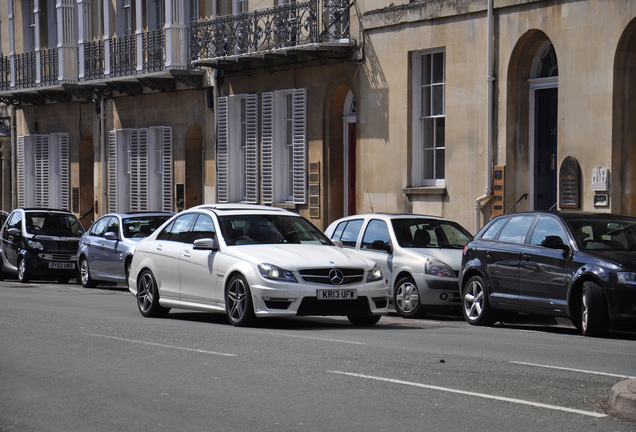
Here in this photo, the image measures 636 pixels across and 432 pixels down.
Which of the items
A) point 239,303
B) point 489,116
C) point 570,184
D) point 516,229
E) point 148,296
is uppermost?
point 489,116

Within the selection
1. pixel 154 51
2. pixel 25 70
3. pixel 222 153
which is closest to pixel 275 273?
pixel 222 153

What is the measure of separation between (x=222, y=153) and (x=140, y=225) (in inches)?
317

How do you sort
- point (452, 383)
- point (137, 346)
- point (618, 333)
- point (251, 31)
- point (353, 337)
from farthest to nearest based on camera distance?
point (251, 31) < point (618, 333) < point (353, 337) < point (137, 346) < point (452, 383)

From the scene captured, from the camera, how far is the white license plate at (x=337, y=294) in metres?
13.6

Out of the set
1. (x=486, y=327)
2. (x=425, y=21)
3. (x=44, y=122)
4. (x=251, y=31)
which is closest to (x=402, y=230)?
(x=486, y=327)

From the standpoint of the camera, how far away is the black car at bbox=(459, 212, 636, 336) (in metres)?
13.3

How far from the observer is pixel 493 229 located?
51.6 feet

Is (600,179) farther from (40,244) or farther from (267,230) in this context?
(40,244)

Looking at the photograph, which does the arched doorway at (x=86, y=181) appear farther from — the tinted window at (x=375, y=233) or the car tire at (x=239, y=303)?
the car tire at (x=239, y=303)

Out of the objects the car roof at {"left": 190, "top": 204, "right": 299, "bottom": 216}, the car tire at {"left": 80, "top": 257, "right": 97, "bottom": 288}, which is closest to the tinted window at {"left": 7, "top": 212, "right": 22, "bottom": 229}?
the car tire at {"left": 80, "top": 257, "right": 97, "bottom": 288}

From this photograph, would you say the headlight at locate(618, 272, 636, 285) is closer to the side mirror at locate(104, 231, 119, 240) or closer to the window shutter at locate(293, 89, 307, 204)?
the side mirror at locate(104, 231, 119, 240)

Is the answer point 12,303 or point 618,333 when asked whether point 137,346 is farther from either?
point 12,303

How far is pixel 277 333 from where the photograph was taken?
43.1ft

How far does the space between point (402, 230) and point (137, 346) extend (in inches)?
267
